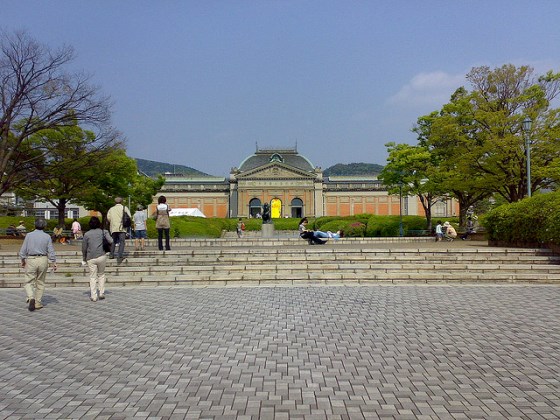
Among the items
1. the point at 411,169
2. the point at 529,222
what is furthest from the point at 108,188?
the point at 529,222

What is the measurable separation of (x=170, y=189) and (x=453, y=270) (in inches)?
3104

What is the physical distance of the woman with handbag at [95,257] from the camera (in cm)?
919

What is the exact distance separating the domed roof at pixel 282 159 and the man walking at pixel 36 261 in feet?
278

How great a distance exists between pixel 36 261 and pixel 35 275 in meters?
0.26

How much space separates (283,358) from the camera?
17.6 feet

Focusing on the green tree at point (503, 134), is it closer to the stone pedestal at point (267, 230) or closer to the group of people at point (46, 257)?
the stone pedestal at point (267, 230)

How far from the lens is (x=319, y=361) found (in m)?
5.24

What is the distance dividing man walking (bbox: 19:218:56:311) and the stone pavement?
36 cm

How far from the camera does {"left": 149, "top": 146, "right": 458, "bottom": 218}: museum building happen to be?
280 ft

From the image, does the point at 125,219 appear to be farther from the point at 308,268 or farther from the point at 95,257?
the point at 308,268

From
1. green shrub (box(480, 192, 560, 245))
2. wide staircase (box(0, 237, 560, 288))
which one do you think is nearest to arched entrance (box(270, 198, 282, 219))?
green shrub (box(480, 192, 560, 245))

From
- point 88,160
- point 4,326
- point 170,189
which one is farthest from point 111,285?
point 170,189

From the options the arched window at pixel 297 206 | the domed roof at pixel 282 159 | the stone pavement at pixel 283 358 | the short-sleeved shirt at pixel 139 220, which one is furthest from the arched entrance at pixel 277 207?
the stone pavement at pixel 283 358

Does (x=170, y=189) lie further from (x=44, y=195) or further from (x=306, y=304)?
(x=306, y=304)
